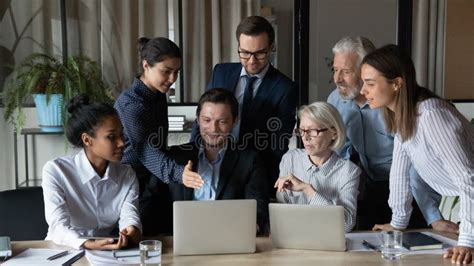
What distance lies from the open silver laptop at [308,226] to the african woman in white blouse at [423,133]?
364 millimetres

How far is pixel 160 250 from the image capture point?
1.76 metres

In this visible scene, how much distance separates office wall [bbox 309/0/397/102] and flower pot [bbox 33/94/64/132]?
6.57 feet

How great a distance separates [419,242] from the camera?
1923 mm

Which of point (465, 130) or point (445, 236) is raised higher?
point (465, 130)

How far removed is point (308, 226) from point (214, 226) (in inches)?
12.5

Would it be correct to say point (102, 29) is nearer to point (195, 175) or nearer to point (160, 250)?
point (195, 175)

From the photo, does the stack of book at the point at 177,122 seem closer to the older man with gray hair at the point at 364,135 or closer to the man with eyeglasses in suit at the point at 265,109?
the man with eyeglasses in suit at the point at 265,109

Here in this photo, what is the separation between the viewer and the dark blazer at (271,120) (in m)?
2.48

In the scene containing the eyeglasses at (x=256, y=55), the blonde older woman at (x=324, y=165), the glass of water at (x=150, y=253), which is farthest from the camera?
the eyeglasses at (x=256, y=55)

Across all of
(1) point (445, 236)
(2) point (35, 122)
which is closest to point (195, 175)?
(1) point (445, 236)

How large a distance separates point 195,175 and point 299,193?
0.43m

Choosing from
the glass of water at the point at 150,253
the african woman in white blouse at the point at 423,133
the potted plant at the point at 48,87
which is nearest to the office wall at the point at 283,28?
the potted plant at the point at 48,87

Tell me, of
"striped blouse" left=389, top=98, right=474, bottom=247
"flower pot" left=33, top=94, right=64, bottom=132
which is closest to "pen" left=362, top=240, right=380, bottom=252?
"striped blouse" left=389, top=98, right=474, bottom=247

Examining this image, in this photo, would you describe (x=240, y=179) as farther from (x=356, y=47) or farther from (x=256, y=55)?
(x=356, y=47)
